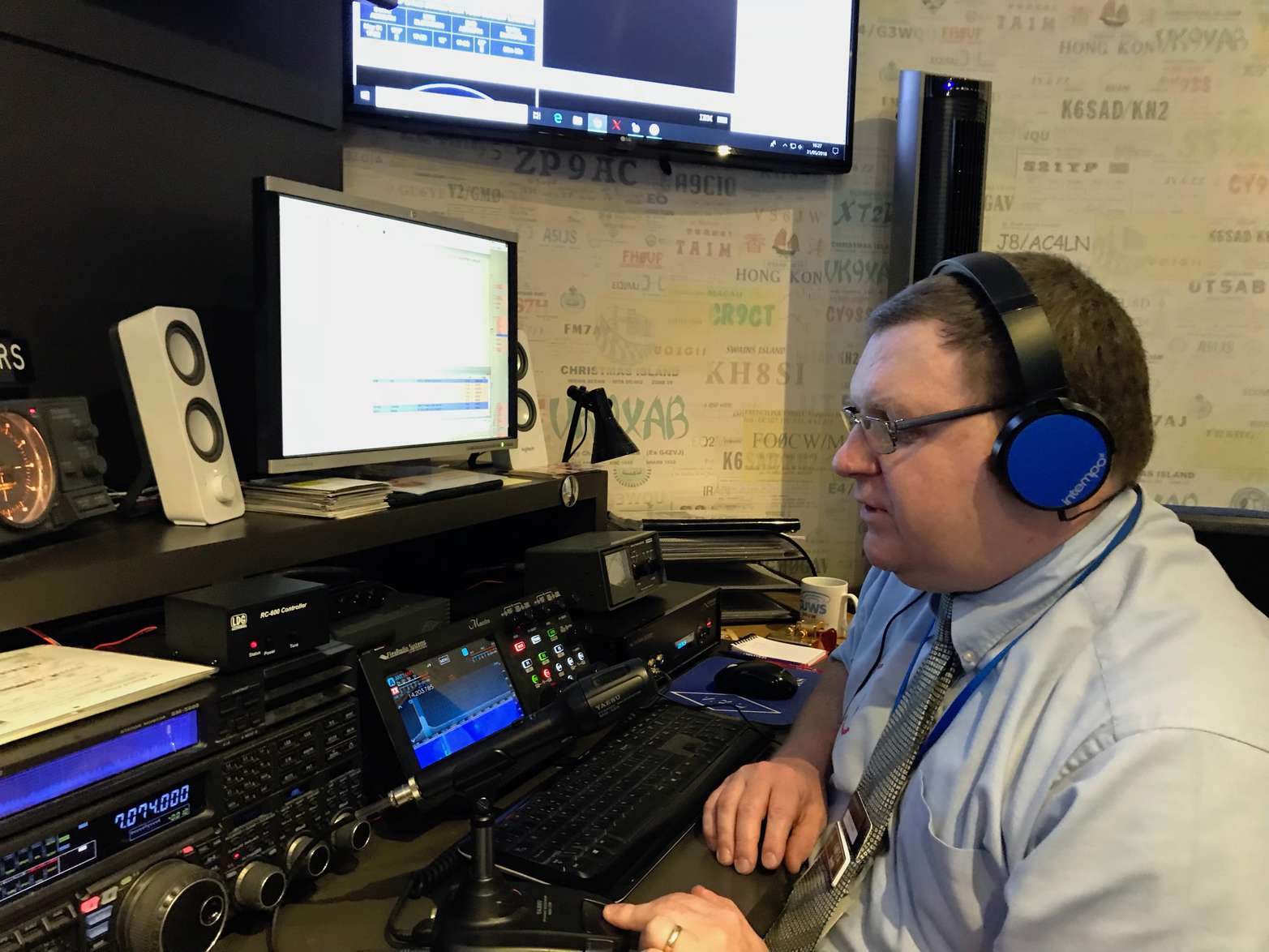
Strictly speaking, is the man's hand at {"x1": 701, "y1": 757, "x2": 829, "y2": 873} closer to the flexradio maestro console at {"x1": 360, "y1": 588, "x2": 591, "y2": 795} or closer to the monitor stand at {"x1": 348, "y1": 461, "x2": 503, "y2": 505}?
the flexradio maestro console at {"x1": 360, "y1": 588, "x2": 591, "y2": 795}

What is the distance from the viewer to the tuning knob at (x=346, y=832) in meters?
0.84

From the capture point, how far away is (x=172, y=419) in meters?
1.02

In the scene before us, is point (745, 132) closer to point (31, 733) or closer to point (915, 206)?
point (915, 206)

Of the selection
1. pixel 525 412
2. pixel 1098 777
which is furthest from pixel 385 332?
pixel 1098 777

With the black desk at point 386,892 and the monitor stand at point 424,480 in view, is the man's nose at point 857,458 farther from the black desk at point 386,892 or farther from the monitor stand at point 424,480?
the monitor stand at point 424,480

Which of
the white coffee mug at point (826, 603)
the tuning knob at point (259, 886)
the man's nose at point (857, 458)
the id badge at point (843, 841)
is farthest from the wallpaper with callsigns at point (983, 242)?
the tuning knob at point (259, 886)

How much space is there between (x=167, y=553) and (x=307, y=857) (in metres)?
0.32

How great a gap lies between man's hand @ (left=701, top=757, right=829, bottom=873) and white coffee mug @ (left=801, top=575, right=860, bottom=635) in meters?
0.75

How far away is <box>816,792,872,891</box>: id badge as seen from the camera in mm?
857

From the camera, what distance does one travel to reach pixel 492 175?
1883mm

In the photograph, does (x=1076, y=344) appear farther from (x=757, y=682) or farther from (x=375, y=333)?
(x=375, y=333)

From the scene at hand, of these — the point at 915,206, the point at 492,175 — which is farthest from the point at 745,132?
the point at 492,175

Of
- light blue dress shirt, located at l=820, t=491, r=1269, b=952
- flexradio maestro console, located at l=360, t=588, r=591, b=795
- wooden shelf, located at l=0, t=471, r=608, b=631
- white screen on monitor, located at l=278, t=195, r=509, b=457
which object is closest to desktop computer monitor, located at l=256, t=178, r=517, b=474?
white screen on monitor, located at l=278, t=195, r=509, b=457

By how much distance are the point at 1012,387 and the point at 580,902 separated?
0.62 metres
